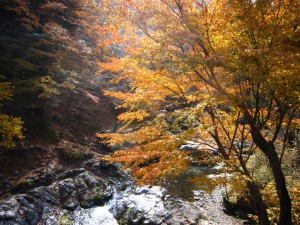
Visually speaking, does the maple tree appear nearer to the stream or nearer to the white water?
the stream

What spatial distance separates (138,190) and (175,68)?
7.01 meters

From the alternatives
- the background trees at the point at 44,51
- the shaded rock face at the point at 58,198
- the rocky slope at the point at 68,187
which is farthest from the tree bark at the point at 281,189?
the background trees at the point at 44,51

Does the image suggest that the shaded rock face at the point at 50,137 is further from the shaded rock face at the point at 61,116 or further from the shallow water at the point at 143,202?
the shallow water at the point at 143,202

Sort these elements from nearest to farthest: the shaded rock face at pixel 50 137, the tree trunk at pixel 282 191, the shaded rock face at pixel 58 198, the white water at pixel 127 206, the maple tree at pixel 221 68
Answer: the maple tree at pixel 221 68 → the tree trunk at pixel 282 191 → the shaded rock face at pixel 58 198 → the white water at pixel 127 206 → the shaded rock face at pixel 50 137

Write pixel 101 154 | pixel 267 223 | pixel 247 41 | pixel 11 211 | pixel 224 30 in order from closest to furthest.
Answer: pixel 247 41 → pixel 224 30 → pixel 267 223 → pixel 11 211 → pixel 101 154

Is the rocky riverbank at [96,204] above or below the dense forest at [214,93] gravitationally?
below

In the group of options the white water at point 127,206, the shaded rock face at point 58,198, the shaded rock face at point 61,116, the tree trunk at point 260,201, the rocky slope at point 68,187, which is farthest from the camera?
the shaded rock face at point 61,116

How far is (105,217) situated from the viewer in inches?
336

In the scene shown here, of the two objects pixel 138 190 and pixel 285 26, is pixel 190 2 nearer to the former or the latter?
pixel 285 26

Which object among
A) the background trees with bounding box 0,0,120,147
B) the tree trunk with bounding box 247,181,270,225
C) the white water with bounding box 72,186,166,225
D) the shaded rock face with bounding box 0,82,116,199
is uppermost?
the background trees with bounding box 0,0,120,147

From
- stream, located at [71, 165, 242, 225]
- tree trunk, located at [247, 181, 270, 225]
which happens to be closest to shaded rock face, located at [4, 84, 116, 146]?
stream, located at [71, 165, 242, 225]

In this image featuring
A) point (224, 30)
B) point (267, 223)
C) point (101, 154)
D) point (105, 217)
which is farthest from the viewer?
point (101, 154)

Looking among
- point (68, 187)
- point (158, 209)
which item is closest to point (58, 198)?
point (68, 187)

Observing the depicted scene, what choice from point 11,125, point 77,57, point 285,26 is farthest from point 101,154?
point 285,26
